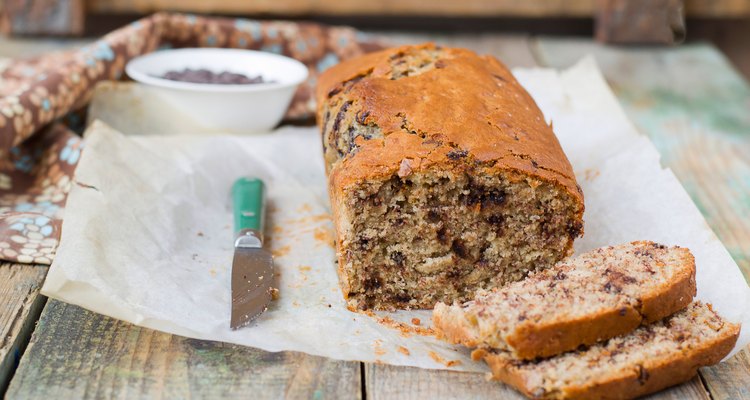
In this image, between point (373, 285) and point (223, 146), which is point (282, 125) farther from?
point (373, 285)

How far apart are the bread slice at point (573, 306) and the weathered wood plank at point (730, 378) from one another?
22 cm

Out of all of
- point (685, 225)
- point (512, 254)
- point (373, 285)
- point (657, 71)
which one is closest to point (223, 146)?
point (373, 285)

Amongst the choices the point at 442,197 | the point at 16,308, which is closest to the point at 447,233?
the point at 442,197

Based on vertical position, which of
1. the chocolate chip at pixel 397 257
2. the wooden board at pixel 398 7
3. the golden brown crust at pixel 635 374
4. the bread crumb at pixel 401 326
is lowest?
the wooden board at pixel 398 7

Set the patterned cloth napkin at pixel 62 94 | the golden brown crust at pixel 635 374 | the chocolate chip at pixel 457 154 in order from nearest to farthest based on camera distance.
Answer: the golden brown crust at pixel 635 374 → the chocolate chip at pixel 457 154 → the patterned cloth napkin at pixel 62 94

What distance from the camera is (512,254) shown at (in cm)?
309

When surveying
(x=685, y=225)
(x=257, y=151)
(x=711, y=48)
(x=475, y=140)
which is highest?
(x=475, y=140)

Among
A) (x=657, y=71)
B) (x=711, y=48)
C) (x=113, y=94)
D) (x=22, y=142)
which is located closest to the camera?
(x=22, y=142)

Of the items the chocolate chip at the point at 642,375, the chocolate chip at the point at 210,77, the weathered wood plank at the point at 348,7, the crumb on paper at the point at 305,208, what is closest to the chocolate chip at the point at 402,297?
the crumb on paper at the point at 305,208

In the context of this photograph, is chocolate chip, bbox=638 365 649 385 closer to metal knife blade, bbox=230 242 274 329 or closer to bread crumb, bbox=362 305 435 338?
bread crumb, bbox=362 305 435 338

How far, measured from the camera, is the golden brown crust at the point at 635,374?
2420 millimetres

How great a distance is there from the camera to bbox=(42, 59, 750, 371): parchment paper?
2.79 meters

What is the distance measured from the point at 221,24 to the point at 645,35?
2.78 m

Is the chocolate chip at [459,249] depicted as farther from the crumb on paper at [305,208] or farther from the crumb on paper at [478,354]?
the crumb on paper at [305,208]
